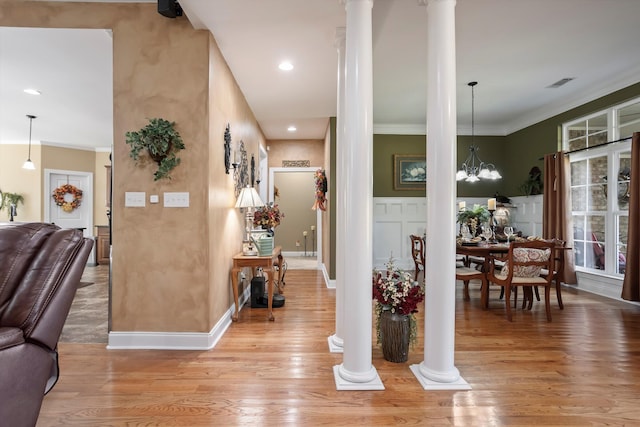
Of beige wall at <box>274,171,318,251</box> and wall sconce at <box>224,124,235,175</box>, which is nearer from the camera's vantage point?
wall sconce at <box>224,124,235,175</box>

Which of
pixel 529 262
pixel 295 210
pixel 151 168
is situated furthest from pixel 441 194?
pixel 295 210

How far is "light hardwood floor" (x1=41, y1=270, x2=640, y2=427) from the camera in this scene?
5.98 feet

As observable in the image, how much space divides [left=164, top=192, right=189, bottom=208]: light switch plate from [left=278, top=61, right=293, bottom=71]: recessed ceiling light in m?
1.76

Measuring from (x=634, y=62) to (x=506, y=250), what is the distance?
262cm

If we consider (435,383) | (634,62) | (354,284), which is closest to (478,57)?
(634,62)

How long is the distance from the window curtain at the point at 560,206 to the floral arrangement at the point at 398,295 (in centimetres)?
376

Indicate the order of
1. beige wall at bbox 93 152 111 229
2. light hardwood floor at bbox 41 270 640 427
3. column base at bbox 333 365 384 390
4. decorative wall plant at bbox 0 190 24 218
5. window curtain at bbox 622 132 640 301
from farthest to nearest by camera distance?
beige wall at bbox 93 152 111 229 < decorative wall plant at bbox 0 190 24 218 < window curtain at bbox 622 132 640 301 < column base at bbox 333 365 384 390 < light hardwood floor at bbox 41 270 640 427

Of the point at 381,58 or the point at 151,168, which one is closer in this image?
the point at 151,168

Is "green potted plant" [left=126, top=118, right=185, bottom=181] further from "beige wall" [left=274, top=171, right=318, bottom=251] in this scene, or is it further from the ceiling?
"beige wall" [left=274, top=171, right=318, bottom=251]

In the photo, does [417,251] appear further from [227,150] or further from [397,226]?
[227,150]

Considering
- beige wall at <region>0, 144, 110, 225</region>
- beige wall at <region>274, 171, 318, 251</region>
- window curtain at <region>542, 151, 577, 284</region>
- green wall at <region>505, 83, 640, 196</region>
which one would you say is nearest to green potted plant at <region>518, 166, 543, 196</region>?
green wall at <region>505, 83, 640, 196</region>

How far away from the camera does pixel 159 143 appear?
2613mm

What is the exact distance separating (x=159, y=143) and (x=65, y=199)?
6.28 metres

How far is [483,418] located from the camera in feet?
5.98
